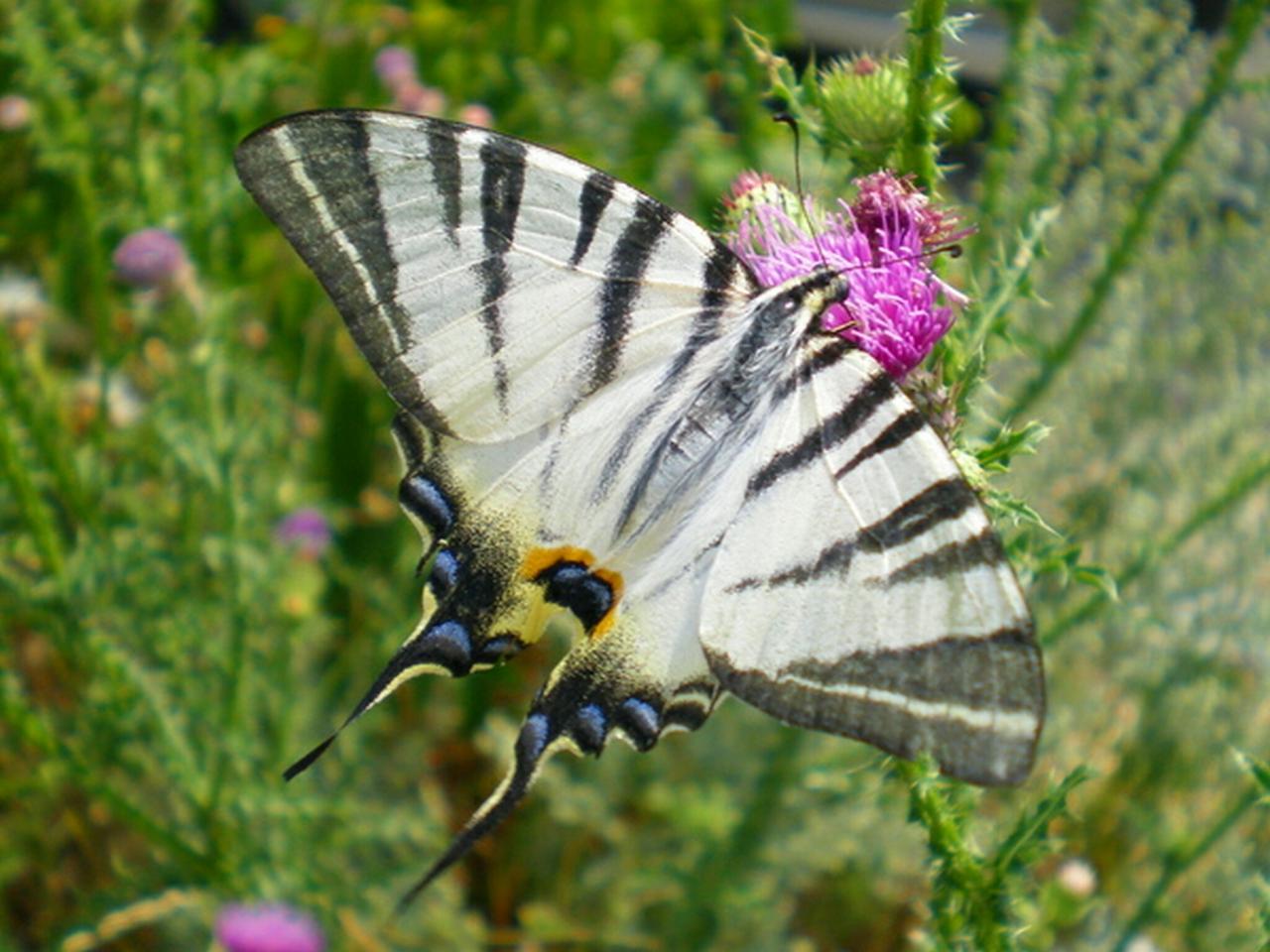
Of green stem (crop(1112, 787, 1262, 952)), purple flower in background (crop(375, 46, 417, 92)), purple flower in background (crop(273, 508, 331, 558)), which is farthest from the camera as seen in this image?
purple flower in background (crop(375, 46, 417, 92))

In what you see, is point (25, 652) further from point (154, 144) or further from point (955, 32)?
point (955, 32)

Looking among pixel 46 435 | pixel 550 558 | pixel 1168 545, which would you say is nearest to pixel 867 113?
pixel 550 558

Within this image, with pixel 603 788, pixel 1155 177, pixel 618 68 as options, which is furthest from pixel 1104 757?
pixel 618 68

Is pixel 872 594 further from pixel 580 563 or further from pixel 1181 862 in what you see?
pixel 1181 862

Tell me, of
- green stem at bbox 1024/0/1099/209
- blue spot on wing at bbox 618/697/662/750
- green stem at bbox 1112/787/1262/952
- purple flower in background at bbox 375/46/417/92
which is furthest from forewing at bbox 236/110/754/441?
purple flower in background at bbox 375/46/417/92

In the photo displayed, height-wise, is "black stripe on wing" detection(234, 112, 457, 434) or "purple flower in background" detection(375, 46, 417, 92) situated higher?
"black stripe on wing" detection(234, 112, 457, 434)

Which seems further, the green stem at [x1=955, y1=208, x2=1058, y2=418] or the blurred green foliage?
the blurred green foliage

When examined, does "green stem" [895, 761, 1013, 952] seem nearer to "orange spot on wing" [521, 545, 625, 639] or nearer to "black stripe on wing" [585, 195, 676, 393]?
"orange spot on wing" [521, 545, 625, 639]
